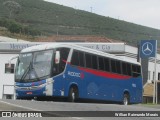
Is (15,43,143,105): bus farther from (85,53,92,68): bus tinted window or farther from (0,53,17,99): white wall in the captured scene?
(0,53,17,99): white wall

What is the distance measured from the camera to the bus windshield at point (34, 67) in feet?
81.2

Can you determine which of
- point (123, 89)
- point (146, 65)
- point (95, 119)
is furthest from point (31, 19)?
→ point (95, 119)

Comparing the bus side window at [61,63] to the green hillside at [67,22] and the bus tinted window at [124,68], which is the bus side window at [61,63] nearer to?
the bus tinted window at [124,68]

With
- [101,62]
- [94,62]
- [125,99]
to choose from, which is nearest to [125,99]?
[125,99]

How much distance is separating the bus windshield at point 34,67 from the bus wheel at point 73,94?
5.68ft

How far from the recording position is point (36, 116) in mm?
14984

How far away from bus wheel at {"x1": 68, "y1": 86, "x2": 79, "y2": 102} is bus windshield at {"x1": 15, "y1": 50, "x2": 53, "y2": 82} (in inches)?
68.1

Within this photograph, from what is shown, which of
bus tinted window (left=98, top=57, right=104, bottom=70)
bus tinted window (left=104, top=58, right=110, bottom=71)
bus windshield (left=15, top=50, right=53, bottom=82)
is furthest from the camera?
bus tinted window (left=104, top=58, right=110, bottom=71)

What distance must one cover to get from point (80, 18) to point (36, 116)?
119840 mm

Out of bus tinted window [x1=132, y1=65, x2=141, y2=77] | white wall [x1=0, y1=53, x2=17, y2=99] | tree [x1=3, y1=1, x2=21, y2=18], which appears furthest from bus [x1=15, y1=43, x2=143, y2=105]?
tree [x1=3, y1=1, x2=21, y2=18]

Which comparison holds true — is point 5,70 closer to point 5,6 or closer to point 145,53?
point 145,53

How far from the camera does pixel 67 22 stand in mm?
126500

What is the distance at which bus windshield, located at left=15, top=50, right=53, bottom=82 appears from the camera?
24750 mm

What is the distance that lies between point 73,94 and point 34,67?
2.52 meters
